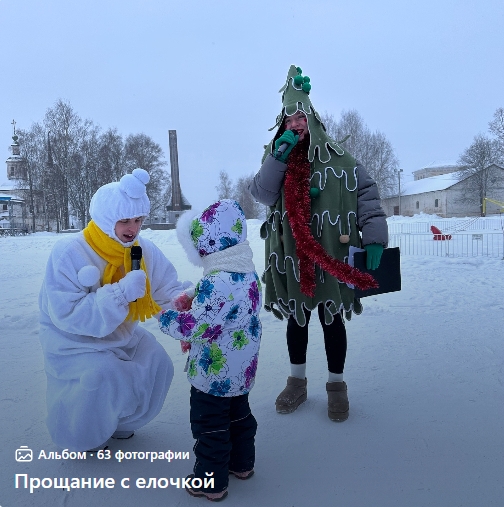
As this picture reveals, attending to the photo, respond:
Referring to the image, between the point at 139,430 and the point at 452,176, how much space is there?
1851 inches

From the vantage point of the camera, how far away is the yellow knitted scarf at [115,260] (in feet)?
7.25

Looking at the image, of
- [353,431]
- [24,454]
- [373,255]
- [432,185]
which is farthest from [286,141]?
[432,185]

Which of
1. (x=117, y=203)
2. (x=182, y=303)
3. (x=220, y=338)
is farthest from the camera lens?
(x=117, y=203)

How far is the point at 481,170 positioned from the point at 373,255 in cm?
4083

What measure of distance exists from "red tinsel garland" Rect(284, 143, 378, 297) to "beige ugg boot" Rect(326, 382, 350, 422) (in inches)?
21.5

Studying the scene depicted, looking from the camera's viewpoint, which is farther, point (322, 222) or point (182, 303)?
point (322, 222)

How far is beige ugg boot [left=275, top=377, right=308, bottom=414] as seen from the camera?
2.64 m

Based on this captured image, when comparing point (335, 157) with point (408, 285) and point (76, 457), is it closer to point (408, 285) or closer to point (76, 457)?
point (76, 457)

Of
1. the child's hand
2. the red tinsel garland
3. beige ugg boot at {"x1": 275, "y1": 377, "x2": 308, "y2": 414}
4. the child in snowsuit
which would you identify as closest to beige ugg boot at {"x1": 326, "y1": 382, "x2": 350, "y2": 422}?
beige ugg boot at {"x1": 275, "y1": 377, "x2": 308, "y2": 414}

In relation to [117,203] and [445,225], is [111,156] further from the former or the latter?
[117,203]

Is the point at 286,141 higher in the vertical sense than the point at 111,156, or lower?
lower

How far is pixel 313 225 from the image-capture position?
267 cm

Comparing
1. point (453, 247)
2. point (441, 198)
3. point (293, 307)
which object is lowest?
point (453, 247)

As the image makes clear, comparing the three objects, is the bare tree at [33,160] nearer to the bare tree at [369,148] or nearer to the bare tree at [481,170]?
the bare tree at [369,148]
